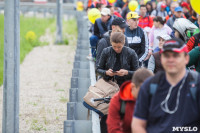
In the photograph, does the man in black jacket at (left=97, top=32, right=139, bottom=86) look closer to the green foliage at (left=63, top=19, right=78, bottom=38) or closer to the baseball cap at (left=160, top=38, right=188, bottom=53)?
the baseball cap at (left=160, top=38, right=188, bottom=53)

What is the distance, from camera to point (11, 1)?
836 cm

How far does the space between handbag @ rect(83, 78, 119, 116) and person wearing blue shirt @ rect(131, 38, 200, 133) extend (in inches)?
98.6

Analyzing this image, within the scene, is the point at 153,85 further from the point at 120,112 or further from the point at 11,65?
the point at 11,65

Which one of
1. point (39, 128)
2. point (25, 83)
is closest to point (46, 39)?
point (25, 83)

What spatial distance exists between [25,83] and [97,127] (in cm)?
920

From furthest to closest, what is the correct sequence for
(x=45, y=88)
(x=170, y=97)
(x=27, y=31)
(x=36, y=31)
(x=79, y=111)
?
(x=36, y=31)
(x=27, y=31)
(x=45, y=88)
(x=79, y=111)
(x=170, y=97)

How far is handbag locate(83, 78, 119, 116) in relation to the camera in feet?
23.1

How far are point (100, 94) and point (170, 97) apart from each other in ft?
9.38

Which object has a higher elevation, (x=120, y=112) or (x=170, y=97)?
(x=170, y=97)

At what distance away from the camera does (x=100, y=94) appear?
720 centimetres

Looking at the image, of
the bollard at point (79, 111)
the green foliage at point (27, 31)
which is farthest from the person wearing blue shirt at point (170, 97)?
the green foliage at point (27, 31)

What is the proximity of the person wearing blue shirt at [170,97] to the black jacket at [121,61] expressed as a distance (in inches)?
126

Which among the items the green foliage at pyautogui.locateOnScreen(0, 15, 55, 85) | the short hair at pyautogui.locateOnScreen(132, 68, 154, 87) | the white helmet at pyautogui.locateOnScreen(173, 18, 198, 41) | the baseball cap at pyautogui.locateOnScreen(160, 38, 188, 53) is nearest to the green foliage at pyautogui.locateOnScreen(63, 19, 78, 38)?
the green foliage at pyautogui.locateOnScreen(0, 15, 55, 85)

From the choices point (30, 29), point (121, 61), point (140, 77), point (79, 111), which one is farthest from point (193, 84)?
point (30, 29)
